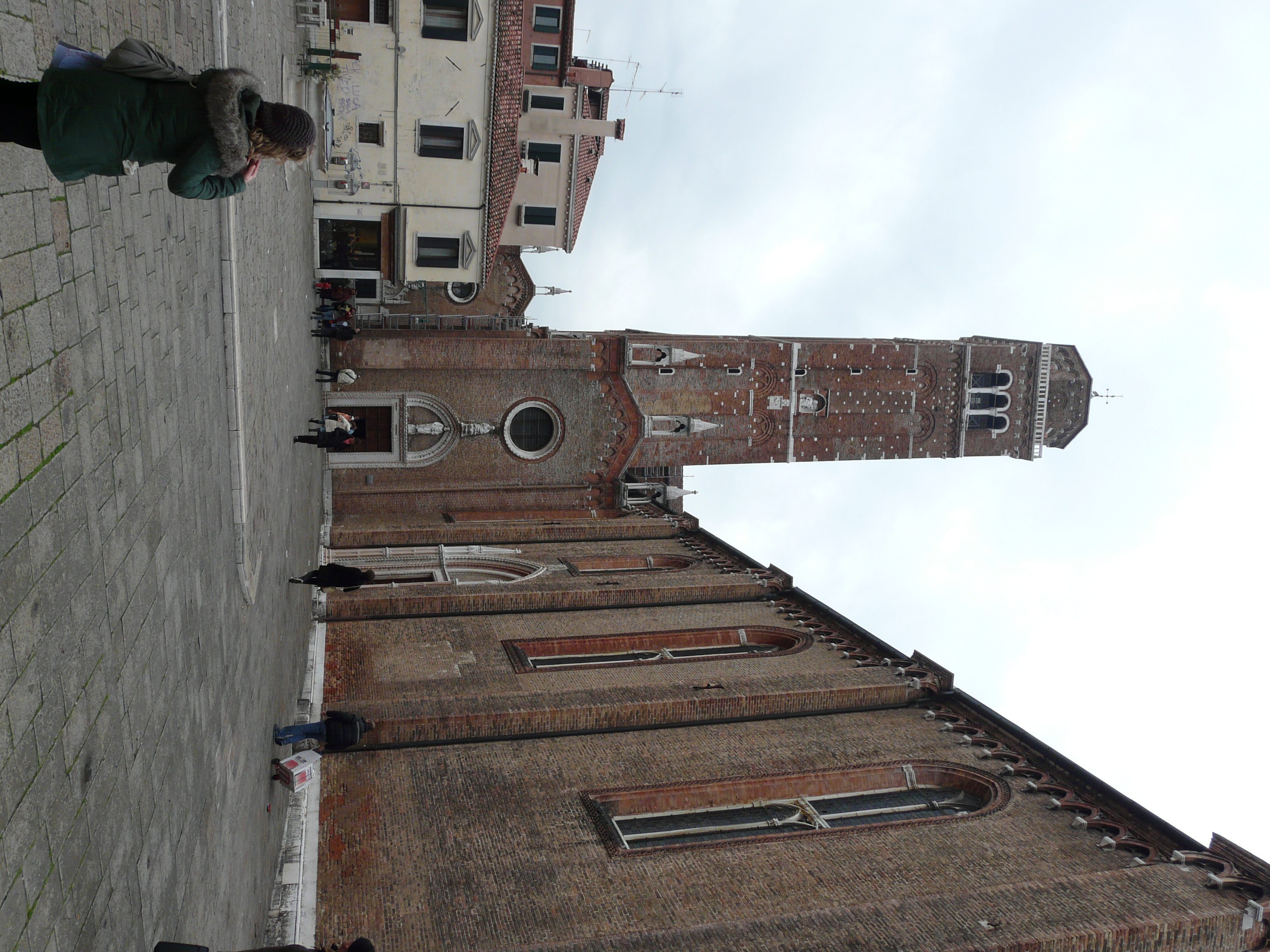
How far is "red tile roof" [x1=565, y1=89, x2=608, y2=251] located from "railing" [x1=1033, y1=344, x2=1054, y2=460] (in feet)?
52.2

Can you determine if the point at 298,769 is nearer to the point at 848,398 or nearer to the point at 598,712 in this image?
the point at 598,712

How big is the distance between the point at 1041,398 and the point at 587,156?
17003 millimetres

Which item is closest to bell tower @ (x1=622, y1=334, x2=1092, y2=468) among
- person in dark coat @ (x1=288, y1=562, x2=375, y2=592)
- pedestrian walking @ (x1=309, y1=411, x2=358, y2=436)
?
pedestrian walking @ (x1=309, y1=411, x2=358, y2=436)

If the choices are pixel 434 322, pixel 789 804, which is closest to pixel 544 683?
pixel 789 804

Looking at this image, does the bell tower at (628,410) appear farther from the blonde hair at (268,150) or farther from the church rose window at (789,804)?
the blonde hair at (268,150)

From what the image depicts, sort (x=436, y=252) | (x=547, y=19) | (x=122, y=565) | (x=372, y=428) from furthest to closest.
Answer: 1. (x=547, y=19)
2. (x=372, y=428)
3. (x=436, y=252)
4. (x=122, y=565)

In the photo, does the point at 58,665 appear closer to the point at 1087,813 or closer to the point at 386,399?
the point at 1087,813

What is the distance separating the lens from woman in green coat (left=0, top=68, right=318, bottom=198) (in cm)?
412

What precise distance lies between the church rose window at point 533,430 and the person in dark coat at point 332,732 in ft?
49.7

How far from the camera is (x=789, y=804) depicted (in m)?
12.6

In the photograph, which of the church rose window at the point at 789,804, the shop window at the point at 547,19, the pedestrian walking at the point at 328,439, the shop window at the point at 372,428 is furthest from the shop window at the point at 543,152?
the church rose window at the point at 789,804

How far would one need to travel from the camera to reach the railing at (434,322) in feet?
84.6

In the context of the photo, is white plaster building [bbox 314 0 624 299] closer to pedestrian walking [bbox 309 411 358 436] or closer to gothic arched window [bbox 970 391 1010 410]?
pedestrian walking [bbox 309 411 358 436]

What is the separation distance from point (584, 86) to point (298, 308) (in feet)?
53.1
